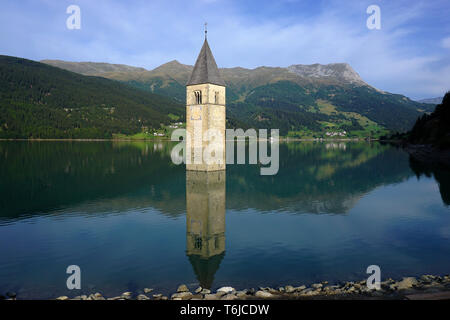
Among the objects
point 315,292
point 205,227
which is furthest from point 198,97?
point 315,292

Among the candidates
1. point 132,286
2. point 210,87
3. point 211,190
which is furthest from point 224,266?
point 210,87

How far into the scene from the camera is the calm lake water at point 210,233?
1434cm

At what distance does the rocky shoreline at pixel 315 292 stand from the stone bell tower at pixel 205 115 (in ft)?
107

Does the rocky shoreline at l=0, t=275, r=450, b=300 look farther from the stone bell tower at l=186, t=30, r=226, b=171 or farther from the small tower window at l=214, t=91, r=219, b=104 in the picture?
the small tower window at l=214, t=91, r=219, b=104

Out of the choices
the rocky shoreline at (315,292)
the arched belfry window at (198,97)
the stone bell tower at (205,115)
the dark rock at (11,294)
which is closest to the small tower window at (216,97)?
the stone bell tower at (205,115)

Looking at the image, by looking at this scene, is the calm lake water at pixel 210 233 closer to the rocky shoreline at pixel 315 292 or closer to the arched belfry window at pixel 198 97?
the rocky shoreline at pixel 315 292

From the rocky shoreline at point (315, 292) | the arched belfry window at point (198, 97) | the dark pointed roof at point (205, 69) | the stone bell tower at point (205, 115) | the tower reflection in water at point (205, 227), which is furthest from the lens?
the arched belfry window at point (198, 97)

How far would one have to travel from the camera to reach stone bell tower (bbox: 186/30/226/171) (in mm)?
44594

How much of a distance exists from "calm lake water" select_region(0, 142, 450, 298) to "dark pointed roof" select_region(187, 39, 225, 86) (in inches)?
608

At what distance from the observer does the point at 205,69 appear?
45438mm

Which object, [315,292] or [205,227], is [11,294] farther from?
[205,227]

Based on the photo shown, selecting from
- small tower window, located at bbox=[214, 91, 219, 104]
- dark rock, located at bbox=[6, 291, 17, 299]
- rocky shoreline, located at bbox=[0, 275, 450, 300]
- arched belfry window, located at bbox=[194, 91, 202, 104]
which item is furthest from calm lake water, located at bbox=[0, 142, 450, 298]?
small tower window, located at bbox=[214, 91, 219, 104]

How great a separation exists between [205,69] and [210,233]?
30498mm

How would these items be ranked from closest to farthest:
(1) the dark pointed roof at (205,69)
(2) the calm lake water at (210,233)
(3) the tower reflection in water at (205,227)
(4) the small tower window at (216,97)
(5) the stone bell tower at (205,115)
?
1. (2) the calm lake water at (210,233)
2. (3) the tower reflection in water at (205,227)
3. (5) the stone bell tower at (205,115)
4. (1) the dark pointed roof at (205,69)
5. (4) the small tower window at (216,97)
